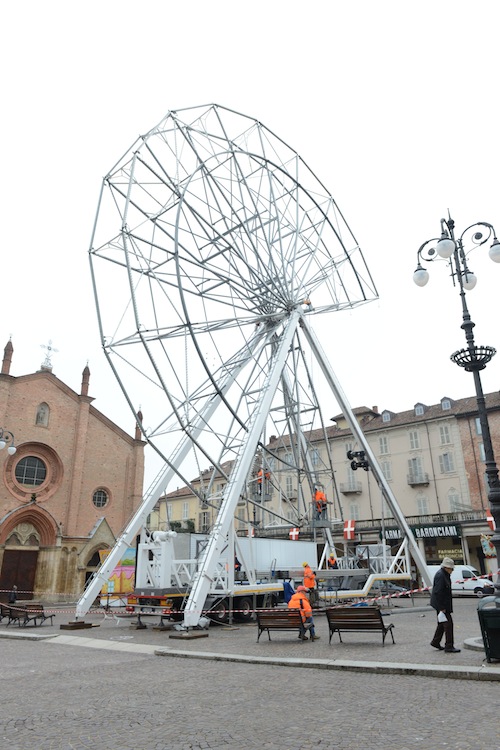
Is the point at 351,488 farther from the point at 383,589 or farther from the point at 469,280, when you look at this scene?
the point at 469,280

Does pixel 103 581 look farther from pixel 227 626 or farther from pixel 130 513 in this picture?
pixel 130 513

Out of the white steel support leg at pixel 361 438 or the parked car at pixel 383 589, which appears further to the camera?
the parked car at pixel 383 589

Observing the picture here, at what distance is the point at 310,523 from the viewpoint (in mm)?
22547

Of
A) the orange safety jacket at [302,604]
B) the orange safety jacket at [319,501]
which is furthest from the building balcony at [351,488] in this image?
the orange safety jacket at [302,604]

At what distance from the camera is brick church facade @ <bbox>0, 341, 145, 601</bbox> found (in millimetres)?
32656

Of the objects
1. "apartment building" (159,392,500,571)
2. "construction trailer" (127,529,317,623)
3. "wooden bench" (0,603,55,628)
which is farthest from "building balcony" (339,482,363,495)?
"wooden bench" (0,603,55,628)

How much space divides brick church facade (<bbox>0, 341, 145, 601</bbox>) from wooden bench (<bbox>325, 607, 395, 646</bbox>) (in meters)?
26.5

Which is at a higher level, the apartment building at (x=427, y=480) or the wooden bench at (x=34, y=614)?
the apartment building at (x=427, y=480)

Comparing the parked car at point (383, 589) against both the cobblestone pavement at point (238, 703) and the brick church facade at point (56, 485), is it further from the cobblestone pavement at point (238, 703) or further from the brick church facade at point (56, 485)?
the brick church facade at point (56, 485)

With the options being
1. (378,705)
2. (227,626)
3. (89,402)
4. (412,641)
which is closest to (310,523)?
(227,626)

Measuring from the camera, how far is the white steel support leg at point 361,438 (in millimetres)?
21172

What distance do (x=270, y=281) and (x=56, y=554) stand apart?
23.0 meters

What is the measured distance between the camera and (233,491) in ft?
51.6

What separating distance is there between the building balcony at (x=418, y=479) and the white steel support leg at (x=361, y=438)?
23.6 metres
